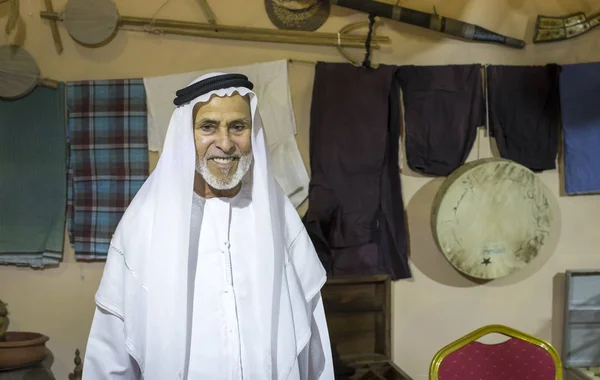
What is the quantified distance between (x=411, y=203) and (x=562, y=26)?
1.16 m

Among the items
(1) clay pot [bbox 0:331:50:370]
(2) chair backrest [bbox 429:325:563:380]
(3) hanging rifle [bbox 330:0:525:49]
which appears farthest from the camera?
(3) hanging rifle [bbox 330:0:525:49]

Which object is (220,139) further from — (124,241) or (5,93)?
(5,93)

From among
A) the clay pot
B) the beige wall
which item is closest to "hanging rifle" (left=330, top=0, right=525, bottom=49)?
the beige wall

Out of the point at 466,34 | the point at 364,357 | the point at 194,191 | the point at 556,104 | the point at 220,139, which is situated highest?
the point at 466,34

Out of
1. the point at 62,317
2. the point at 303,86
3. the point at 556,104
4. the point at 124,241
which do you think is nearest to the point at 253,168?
the point at 124,241

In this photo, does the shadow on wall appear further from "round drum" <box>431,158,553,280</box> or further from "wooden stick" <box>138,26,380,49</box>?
"wooden stick" <box>138,26,380,49</box>

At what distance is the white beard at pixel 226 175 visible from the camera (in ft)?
5.89

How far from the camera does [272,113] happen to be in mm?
2912

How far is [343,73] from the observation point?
2.92m

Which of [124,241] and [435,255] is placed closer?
[124,241]

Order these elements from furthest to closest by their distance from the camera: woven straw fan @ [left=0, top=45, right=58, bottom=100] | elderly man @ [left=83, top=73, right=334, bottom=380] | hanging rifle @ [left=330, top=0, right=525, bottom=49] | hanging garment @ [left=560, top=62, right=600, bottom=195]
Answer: hanging garment @ [left=560, top=62, right=600, bottom=195] < hanging rifle @ [left=330, top=0, right=525, bottom=49] < woven straw fan @ [left=0, top=45, right=58, bottom=100] < elderly man @ [left=83, top=73, right=334, bottom=380]

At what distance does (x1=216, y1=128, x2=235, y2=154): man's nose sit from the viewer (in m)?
1.77

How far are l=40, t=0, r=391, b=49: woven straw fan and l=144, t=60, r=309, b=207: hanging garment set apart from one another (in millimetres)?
147

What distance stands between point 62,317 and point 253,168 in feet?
5.24
